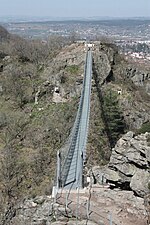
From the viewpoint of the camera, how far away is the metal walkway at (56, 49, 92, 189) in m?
16.5

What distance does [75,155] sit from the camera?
1892 cm

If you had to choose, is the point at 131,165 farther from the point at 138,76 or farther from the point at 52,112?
the point at 138,76

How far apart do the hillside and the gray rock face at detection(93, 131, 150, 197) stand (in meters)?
4.50

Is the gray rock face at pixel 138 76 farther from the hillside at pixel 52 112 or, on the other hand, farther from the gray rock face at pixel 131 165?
the gray rock face at pixel 131 165

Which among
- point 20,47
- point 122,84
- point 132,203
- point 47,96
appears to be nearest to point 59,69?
point 47,96

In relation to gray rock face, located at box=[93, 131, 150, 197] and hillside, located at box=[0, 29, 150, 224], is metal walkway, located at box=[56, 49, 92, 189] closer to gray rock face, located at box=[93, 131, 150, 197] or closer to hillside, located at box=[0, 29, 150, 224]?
gray rock face, located at box=[93, 131, 150, 197]

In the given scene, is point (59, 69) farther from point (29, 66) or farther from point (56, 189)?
point (56, 189)

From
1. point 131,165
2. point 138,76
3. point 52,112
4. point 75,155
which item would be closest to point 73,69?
point 52,112

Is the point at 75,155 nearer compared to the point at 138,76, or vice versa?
the point at 75,155

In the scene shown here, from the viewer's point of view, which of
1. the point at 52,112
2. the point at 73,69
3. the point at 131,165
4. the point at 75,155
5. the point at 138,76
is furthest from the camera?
the point at 138,76

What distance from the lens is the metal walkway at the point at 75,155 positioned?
1654 cm

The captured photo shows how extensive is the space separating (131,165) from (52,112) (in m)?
14.2

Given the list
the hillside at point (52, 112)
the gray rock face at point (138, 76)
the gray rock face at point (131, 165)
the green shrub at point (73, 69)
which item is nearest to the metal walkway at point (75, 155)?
the gray rock face at point (131, 165)

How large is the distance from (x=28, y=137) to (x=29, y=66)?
11.0 meters
